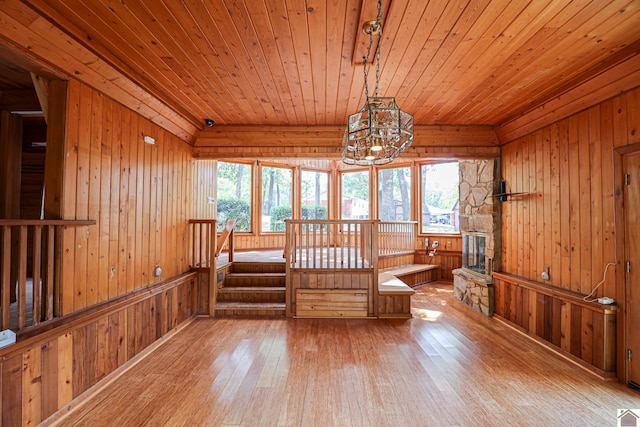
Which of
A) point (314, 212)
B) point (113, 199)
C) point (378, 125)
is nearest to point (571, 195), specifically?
point (378, 125)

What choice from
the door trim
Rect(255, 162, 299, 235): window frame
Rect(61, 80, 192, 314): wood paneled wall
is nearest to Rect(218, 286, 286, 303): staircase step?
Rect(61, 80, 192, 314): wood paneled wall

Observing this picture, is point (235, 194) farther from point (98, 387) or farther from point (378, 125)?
point (378, 125)

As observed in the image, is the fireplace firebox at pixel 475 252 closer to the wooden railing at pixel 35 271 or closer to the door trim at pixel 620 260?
the door trim at pixel 620 260

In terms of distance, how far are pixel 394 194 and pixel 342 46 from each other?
5.89 m

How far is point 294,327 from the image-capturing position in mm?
4027

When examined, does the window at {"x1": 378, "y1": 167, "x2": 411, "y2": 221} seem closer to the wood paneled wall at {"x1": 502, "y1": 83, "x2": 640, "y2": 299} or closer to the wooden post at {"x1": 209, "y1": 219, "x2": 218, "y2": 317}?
the wood paneled wall at {"x1": 502, "y1": 83, "x2": 640, "y2": 299}

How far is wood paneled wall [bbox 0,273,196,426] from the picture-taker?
6.15 ft

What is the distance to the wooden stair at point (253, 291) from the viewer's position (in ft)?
14.7

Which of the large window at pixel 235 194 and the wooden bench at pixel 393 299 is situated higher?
the large window at pixel 235 194

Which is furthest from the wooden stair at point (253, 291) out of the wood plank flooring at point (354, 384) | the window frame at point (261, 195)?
the window frame at point (261, 195)

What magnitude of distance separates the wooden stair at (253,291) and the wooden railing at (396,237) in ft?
8.71

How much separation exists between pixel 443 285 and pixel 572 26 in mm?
5605

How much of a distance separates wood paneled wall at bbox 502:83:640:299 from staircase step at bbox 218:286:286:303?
12.1 ft

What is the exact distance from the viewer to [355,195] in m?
8.34
